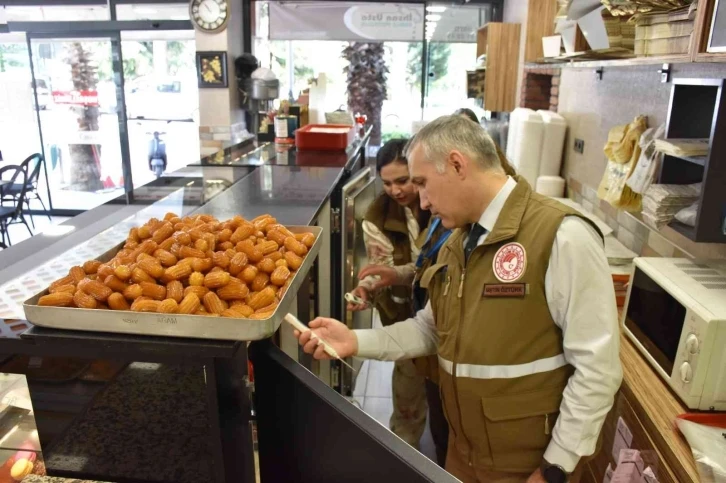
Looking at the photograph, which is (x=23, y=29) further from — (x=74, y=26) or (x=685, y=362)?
(x=685, y=362)

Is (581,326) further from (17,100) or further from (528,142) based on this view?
(17,100)

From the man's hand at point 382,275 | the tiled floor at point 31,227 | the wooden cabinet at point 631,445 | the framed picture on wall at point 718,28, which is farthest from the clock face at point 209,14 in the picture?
the wooden cabinet at point 631,445

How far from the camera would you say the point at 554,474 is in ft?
4.75

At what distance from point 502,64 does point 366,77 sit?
6.12 feet

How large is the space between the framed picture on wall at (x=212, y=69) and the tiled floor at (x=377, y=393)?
3.56 metres

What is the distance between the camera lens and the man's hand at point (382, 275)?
7.80 ft

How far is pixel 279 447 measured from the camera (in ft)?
3.60

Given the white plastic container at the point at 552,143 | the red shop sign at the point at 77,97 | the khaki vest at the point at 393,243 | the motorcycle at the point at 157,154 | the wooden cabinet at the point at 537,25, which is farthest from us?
the motorcycle at the point at 157,154

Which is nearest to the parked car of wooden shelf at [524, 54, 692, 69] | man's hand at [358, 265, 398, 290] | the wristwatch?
man's hand at [358, 265, 398, 290]

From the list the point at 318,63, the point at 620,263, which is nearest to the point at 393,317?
the point at 620,263

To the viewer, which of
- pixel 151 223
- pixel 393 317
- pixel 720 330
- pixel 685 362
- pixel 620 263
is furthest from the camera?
pixel 393 317

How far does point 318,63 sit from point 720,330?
5.74m

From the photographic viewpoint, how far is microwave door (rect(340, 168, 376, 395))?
289 cm

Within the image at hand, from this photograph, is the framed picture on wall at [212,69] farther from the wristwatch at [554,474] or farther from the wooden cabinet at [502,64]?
the wristwatch at [554,474]
